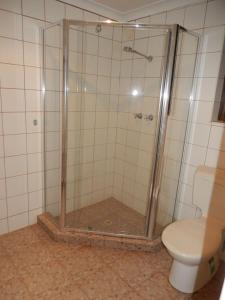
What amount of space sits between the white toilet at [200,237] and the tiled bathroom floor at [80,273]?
11 cm

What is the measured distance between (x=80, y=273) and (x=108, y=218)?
66cm

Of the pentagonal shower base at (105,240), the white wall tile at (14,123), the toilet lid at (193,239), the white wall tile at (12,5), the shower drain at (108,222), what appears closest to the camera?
the toilet lid at (193,239)

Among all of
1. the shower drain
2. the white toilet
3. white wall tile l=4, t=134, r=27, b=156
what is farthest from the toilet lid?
white wall tile l=4, t=134, r=27, b=156

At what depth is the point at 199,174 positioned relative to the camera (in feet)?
6.16

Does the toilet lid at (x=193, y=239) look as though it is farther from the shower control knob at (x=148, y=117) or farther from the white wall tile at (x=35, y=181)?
the white wall tile at (x=35, y=181)

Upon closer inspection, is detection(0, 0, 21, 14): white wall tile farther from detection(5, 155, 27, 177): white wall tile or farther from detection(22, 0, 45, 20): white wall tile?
detection(5, 155, 27, 177): white wall tile

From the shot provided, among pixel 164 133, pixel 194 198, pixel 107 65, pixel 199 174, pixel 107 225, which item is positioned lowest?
pixel 107 225

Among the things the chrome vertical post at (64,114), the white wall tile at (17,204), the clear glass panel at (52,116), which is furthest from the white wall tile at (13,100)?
the white wall tile at (17,204)

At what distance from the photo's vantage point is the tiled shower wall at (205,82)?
5.85 ft

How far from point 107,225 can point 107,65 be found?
1626mm

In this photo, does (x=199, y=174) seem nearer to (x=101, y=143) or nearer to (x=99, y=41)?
(x=101, y=143)

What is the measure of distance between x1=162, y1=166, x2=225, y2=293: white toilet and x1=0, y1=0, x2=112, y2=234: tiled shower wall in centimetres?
134

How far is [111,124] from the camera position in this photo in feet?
8.37

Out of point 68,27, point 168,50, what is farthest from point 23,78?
point 168,50
